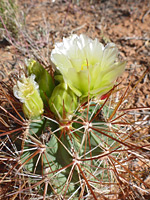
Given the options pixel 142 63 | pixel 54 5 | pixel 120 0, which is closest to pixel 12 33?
pixel 54 5

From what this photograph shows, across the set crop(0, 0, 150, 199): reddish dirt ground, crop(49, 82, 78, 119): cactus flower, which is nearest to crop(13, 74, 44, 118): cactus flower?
crop(49, 82, 78, 119): cactus flower

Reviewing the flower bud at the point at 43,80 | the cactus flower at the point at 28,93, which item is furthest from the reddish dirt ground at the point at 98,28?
the cactus flower at the point at 28,93

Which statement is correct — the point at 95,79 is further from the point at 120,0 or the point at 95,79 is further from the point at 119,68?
the point at 120,0

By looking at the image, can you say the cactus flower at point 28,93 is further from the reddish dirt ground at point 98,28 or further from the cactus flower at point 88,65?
the reddish dirt ground at point 98,28

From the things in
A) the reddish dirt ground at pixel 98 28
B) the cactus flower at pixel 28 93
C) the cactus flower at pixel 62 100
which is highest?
the reddish dirt ground at pixel 98 28

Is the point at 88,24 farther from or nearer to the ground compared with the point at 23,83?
farther from the ground
